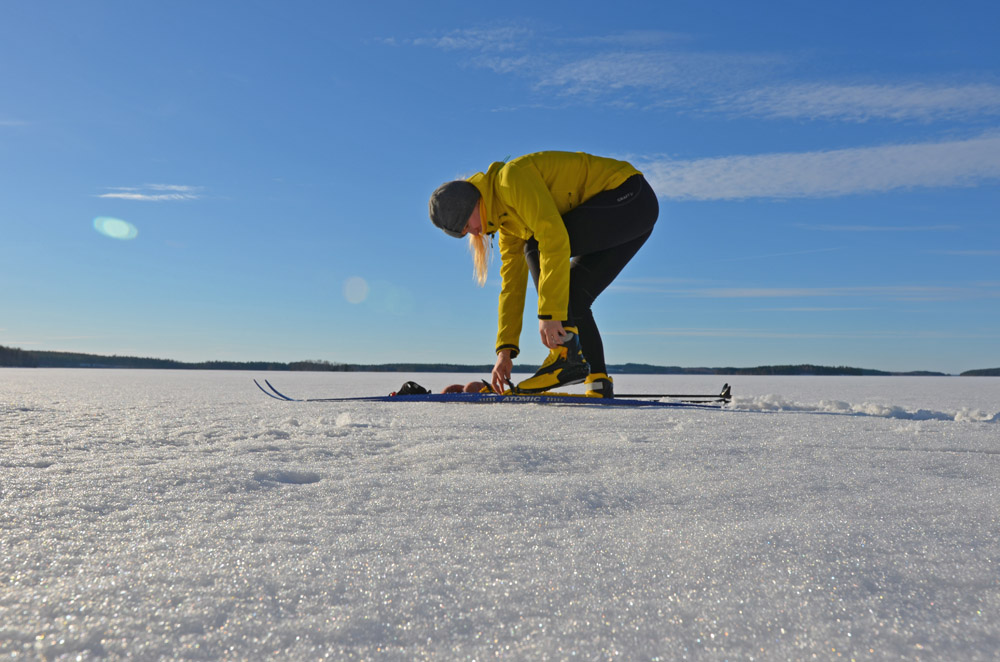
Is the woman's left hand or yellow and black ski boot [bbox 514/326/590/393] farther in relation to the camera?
yellow and black ski boot [bbox 514/326/590/393]

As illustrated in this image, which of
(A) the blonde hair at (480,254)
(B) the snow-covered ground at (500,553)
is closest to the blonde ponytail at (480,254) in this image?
(A) the blonde hair at (480,254)

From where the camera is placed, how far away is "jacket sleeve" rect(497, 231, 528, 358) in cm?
330

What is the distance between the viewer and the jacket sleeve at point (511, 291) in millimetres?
3299

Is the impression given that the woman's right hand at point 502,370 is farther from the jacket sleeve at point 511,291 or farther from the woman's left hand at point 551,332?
the woman's left hand at point 551,332

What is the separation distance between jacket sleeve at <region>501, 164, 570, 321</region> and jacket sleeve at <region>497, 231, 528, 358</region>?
1.44 feet

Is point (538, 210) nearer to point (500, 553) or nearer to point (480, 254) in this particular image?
point (480, 254)

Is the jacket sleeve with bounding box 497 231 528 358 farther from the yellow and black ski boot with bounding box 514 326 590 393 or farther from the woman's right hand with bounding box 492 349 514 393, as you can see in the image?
the yellow and black ski boot with bounding box 514 326 590 393

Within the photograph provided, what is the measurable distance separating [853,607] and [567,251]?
237 centimetres

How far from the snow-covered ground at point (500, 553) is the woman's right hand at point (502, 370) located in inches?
68.0

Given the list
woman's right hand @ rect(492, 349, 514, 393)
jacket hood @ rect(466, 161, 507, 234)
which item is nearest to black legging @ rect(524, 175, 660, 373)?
jacket hood @ rect(466, 161, 507, 234)

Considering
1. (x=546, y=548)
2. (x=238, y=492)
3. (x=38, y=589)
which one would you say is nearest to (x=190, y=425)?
(x=238, y=492)

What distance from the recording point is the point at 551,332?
289 centimetres

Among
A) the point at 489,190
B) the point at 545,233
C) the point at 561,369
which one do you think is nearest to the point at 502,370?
the point at 561,369

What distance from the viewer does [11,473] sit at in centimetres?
114
